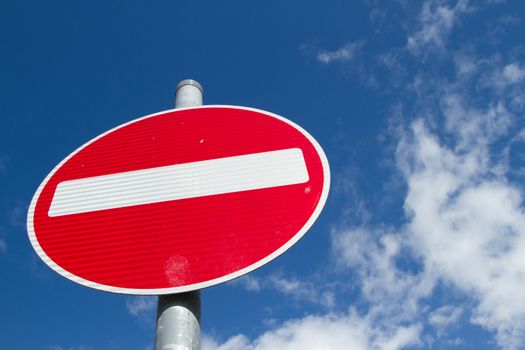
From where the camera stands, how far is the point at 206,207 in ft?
4.17

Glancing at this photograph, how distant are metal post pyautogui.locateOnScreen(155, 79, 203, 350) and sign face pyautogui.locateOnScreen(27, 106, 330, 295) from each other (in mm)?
31

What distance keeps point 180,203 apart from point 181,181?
103 millimetres

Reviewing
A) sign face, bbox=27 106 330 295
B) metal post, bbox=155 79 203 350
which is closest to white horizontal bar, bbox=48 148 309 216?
sign face, bbox=27 106 330 295

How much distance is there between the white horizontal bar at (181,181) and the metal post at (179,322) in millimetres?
329

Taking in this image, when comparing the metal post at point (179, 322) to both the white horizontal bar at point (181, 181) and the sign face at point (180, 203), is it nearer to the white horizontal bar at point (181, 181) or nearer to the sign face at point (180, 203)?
the sign face at point (180, 203)

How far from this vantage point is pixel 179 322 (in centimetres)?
100

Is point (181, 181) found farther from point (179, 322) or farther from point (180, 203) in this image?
point (179, 322)

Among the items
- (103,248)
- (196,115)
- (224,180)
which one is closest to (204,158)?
(224,180)

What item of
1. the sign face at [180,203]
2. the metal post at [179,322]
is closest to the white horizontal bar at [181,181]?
the sign face at [180,203]

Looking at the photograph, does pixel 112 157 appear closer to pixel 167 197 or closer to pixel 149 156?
pixel 149 156

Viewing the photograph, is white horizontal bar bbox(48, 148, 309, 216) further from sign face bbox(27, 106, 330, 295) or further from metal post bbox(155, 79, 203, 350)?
metal post bbox(155, 79, 203, 350)

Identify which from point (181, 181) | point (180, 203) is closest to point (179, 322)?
point (180, 203)

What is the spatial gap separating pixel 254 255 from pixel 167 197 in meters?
0.33

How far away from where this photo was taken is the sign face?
3.80ft
